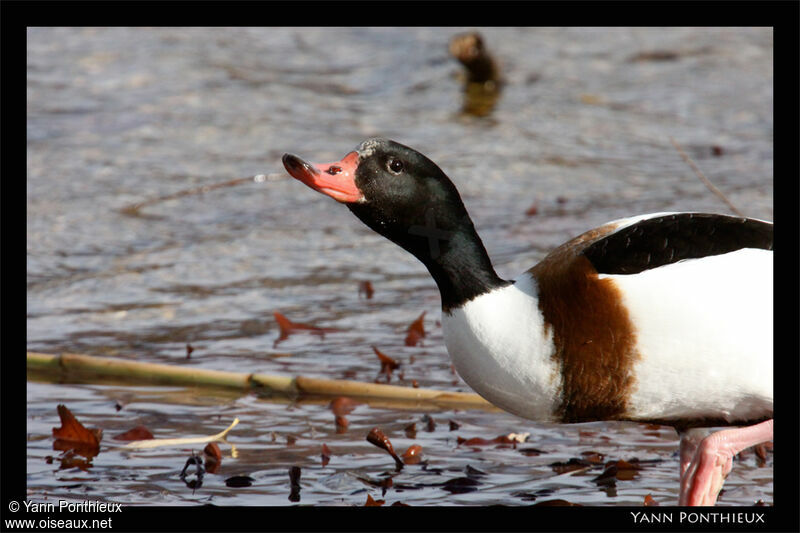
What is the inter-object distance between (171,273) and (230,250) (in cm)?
55

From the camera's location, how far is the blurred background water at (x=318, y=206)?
16.2ft

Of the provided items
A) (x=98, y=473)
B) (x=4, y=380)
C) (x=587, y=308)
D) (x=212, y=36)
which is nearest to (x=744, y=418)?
(x=587, y=308)

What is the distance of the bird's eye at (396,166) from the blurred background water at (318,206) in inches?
47.0

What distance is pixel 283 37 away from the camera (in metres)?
14.0

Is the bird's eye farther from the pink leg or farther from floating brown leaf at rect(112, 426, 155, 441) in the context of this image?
floating brown leaf at rect(112, 426, 155, 441)

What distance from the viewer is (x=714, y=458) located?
4242 millimetres

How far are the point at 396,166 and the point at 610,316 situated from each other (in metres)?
Result: 0.87

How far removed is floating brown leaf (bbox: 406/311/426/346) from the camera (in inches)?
253

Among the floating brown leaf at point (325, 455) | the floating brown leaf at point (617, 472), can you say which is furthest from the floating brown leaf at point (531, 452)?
the floating brown leaf at point (325, 455)

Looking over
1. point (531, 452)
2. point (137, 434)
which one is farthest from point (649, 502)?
point (137, 434)

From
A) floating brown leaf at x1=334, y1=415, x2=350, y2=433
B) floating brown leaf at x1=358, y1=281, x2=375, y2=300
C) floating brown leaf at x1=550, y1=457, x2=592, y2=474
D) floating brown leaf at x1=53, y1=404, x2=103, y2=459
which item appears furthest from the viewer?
floating brown leaf at x1=358, y1=281, x2=375, y2=300

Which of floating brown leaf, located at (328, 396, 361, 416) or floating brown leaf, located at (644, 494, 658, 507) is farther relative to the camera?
floating brown leaf, located at (328, 396, 361, 416)

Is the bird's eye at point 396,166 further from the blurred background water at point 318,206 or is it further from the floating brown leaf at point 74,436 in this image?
the floating brown leaf at point 74,436

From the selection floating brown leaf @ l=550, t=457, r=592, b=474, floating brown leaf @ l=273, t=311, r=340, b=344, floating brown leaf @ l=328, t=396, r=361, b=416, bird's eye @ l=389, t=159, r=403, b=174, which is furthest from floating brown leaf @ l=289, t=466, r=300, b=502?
floating brown leaf @ l=273, t=311, r=340, b=344
